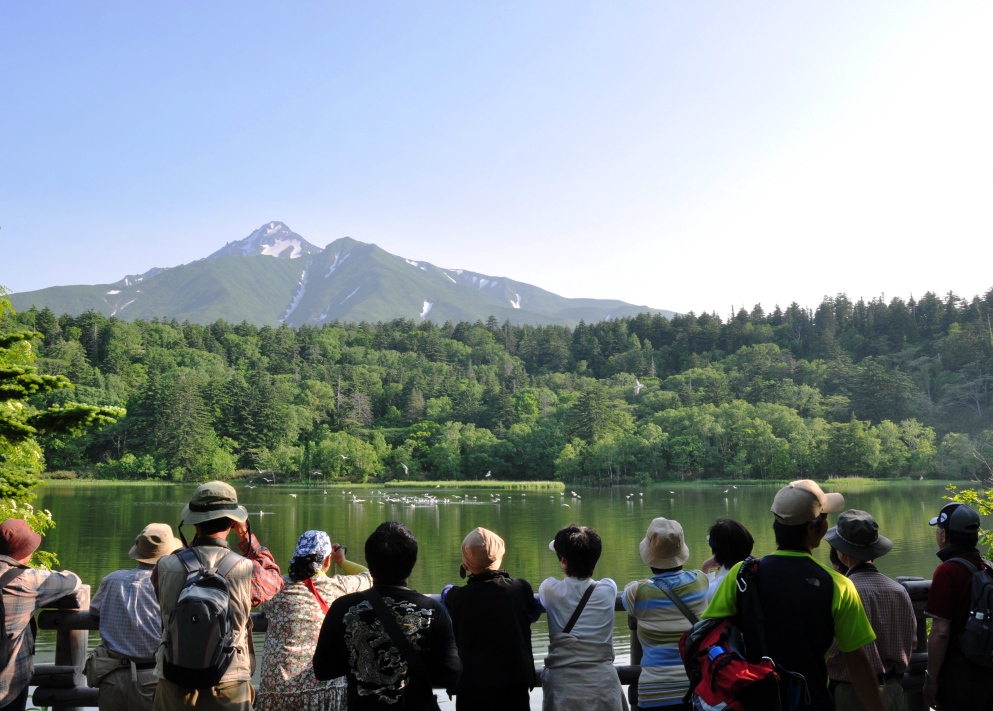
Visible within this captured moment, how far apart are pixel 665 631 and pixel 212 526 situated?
5.85 feet

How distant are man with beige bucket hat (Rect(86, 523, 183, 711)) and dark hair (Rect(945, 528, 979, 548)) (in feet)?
10.3

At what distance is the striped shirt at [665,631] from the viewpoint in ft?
10.5

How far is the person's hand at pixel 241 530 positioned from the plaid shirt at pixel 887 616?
235 cm

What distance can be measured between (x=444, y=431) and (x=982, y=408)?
52.2 m

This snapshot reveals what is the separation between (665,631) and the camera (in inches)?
127

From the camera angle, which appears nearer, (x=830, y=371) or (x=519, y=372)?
(x=830, y=371)

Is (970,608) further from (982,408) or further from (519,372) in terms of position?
(519,372)

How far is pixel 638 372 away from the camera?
377 feet

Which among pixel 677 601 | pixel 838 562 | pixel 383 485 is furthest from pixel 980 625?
pixel 383 485

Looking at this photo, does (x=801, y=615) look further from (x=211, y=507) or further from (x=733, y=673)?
(x=211, y=507)

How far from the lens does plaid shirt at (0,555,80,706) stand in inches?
127

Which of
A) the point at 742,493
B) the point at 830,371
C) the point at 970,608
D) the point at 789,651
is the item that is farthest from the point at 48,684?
the point at 830,371

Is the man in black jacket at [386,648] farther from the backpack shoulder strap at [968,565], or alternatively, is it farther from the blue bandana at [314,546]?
the backpack shoulder strap at [968,565]

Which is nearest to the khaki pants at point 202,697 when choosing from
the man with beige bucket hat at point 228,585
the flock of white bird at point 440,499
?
the man with beige bucket hat at point 228,585
